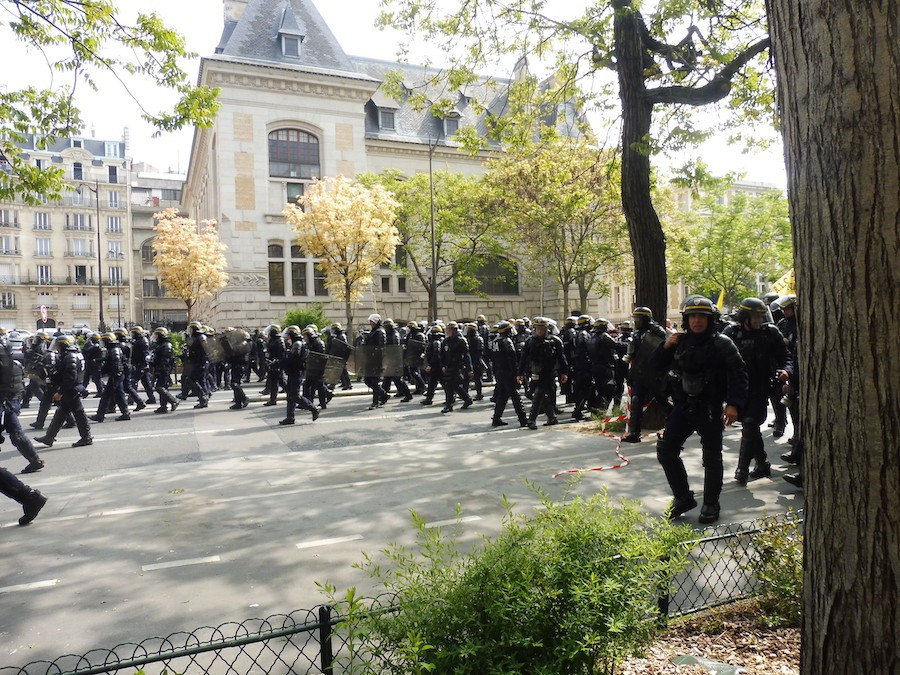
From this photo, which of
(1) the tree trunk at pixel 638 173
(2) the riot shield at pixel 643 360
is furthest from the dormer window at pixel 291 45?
(2) the riot shield at pixel 643 360

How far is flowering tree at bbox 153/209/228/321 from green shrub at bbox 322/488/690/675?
2768 cm

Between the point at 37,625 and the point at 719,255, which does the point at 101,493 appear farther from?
the point at 719,255

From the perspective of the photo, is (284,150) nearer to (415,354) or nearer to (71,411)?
(415,354)

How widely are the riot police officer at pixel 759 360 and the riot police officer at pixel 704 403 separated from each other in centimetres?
160

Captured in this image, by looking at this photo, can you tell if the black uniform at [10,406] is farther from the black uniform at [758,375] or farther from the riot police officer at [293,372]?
the black uniform at [758,375]

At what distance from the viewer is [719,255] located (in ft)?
128

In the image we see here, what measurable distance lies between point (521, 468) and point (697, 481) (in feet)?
6.52

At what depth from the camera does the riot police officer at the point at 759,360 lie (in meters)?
7.21

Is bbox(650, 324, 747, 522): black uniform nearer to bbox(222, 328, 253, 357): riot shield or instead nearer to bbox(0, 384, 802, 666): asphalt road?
bbox(0, 384, 802, 666): asphalt road

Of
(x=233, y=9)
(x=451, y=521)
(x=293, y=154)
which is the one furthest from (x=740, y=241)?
(x=451, y=521)

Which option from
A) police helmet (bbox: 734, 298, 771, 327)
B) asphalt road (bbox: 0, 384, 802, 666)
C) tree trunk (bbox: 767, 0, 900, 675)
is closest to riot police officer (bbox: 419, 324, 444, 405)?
asphalt road (bbox: 0, 384, 802, 666)

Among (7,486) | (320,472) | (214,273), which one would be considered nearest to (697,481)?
(320,472)

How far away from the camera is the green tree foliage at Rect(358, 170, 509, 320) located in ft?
97.3

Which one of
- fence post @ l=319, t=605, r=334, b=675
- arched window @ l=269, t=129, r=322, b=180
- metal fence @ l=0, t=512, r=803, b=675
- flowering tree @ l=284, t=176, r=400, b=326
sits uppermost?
arched window @ l=269, t=129, r=322, b=180
